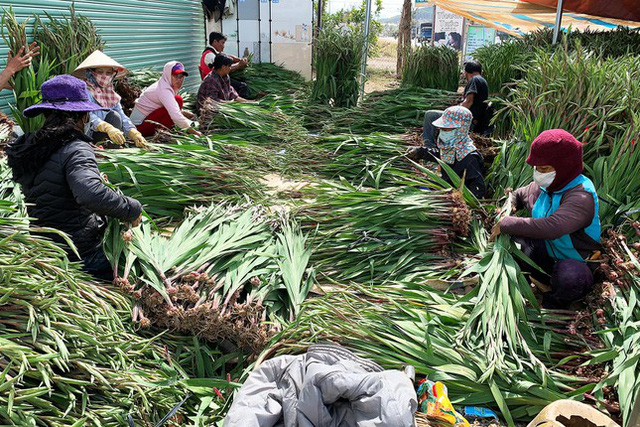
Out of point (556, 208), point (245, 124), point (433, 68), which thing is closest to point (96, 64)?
point (245, 124)

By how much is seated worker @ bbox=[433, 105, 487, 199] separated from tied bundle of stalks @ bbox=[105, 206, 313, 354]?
1.39 m

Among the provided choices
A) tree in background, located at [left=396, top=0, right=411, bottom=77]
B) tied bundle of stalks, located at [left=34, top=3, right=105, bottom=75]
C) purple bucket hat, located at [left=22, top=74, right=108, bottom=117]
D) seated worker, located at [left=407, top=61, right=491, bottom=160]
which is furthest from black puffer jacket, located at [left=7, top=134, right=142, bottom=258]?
tree in background, located at [left=396, top=0, right=411, bottom=77]

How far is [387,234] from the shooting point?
9.38ft

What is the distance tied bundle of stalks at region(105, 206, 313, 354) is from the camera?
2.16 metres

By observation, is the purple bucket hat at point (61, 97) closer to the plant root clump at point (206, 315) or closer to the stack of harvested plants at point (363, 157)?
the plant root clump at point (206, 315)

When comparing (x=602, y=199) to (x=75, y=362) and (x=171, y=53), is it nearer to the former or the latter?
(x=75, y=362)

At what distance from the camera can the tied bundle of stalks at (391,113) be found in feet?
17.1

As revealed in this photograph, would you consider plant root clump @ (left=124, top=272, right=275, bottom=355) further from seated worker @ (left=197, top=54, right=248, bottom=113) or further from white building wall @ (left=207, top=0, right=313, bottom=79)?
white building wall @ (left=207, top=0, right=313, bottom=79)

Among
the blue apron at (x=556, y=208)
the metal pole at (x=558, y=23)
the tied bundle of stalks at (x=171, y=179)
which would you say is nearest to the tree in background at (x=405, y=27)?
the metal pole at (x=558, y=23)

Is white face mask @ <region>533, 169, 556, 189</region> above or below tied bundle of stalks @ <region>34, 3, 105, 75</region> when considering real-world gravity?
below

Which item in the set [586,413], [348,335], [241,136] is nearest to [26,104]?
[241,136]

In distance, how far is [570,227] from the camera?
94.5 inches

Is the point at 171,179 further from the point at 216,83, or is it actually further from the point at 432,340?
the point at 216,83

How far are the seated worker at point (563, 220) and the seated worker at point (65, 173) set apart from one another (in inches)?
75.3
